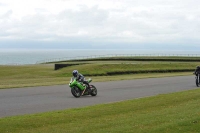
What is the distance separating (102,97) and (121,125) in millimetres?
8990

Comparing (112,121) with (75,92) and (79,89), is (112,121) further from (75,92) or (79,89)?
(79,89)

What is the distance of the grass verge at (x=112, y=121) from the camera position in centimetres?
1041

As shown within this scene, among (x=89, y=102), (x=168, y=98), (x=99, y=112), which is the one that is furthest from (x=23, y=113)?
(x=168, y=98)

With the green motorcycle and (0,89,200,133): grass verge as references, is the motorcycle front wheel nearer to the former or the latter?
the green motorcycle

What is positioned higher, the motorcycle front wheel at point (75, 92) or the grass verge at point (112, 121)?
the motorcycle front wheel at point (75, 92)

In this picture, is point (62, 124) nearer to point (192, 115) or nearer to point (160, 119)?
point (160, 119)

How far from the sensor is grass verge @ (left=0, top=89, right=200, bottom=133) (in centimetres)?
1041

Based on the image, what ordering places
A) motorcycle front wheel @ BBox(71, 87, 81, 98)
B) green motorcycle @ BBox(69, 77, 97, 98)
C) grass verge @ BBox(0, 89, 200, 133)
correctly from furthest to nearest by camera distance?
motorcycle front wheel @ BBox(71, 87, 81, 98) < green motorcycle @ BBox(69, 77, 97, 98) < grass verge @ BBox(0, 89, 200, 133)

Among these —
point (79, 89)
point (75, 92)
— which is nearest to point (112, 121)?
point (75, 92)

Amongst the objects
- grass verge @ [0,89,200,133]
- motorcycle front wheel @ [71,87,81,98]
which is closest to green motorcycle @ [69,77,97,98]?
motorcycle front wheel @ [71,87,81,98]

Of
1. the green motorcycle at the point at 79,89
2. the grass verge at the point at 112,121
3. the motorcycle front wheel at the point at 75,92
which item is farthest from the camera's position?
the motorcycle front wheel at the point at 75,92

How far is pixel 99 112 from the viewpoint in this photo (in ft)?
45.3

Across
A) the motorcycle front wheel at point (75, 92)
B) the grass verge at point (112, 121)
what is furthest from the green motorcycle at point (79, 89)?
the grass verge at point (112, 121)

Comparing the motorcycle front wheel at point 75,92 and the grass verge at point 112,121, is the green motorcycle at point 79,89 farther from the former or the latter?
the grass verge at point 112,121
